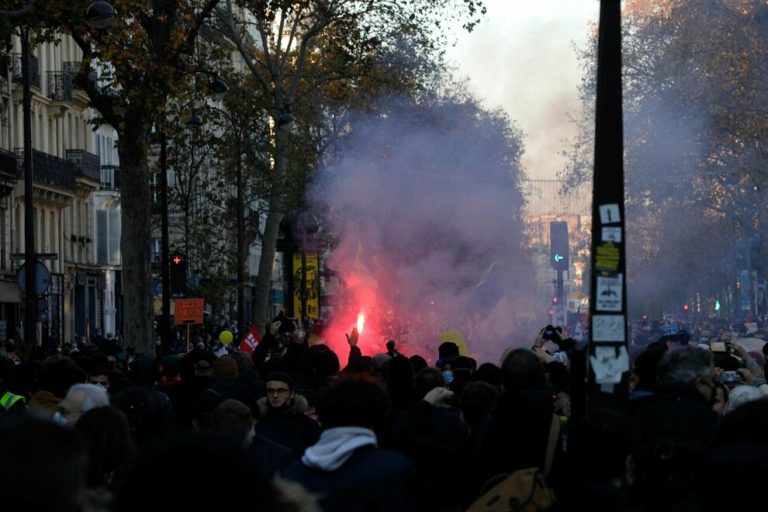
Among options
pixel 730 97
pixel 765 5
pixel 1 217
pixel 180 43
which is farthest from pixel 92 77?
pixel 730 97

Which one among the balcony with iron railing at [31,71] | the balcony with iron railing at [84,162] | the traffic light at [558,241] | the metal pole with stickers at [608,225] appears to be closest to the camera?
the metal pole with stickers at [608,225]

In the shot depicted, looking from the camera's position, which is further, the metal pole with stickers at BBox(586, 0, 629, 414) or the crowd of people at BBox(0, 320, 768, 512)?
the metal pole with stickers at BBox(586, 0, 629, 414)

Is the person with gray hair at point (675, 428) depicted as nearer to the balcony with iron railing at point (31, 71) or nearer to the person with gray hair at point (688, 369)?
the person with gray hair at point (688, 369)

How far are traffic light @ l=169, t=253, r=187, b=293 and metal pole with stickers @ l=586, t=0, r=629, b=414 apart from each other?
26.6 metres

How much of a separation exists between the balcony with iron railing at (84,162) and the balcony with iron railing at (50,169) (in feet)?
2.62

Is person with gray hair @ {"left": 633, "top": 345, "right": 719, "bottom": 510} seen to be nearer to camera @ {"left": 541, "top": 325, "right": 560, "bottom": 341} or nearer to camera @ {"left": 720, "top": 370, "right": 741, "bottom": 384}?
camera @ {"left": 720, "top": 370, "right": 741, "bottom": 384}

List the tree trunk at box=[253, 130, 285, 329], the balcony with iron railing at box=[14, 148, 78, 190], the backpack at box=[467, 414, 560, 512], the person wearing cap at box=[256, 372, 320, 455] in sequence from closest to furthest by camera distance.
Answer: the backpack at box=[467, 414, 560, 512] → the person wearing cap at box=[256, 372, 320, 455] → the tree trunk at box=[253, 130, 285, 329] → the balcony with iron railing at box=[14, 148, 78, 190]

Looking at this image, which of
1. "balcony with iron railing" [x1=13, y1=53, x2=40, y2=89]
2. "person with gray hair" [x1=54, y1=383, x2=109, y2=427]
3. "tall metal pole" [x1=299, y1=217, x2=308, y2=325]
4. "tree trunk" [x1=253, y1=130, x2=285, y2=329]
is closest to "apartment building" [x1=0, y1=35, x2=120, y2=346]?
"balcony with iron railing" [x1=13, y1=53, x2=40, y2=89]

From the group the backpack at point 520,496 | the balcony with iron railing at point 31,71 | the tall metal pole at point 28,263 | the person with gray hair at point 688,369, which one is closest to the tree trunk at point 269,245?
the balcony with iron railing at point 31,71

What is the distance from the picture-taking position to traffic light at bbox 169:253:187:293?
3531 centimetres

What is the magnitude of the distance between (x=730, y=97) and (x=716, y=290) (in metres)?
43.5

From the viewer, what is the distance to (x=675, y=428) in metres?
8.02

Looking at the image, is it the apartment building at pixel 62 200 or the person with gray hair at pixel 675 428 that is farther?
the apartment building at pixel 62 200

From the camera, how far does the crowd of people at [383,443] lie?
320cm
